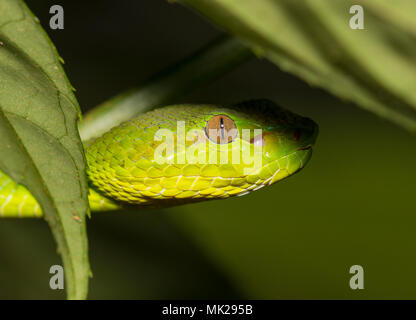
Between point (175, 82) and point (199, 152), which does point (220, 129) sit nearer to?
point (199, 152)

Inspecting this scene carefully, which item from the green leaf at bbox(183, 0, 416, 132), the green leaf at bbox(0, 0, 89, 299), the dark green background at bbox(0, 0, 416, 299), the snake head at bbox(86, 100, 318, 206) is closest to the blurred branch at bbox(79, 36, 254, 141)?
the snake head at bbox(86, 100, 318, 206)

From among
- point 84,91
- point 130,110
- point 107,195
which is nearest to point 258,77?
point 84,91

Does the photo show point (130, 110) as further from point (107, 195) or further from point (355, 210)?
point (355, 210)

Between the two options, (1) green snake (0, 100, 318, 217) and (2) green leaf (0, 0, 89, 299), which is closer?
(2) green leaf (0, 0, 89, 299)

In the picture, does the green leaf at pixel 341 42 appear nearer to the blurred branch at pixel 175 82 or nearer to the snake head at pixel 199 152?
the blurred branch at pixel 175 82

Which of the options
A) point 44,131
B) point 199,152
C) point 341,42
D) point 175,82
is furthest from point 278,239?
point 341,42

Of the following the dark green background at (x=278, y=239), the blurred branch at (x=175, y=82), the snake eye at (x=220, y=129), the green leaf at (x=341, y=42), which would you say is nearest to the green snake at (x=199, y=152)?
the snake eye at (x=220, y=129)

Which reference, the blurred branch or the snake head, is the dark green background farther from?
the blurred branch
